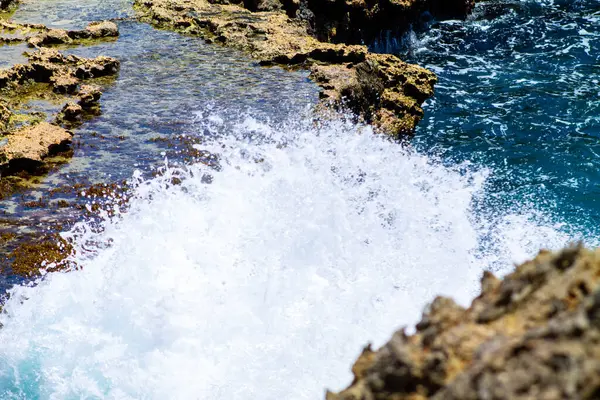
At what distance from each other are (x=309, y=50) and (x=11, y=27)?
7.41 meters

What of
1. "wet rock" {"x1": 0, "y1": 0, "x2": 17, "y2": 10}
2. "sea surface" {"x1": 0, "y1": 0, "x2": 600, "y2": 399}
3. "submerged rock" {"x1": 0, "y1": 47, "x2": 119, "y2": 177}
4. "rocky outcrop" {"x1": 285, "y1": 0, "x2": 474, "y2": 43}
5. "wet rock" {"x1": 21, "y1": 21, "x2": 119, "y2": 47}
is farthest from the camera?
"wet rock" {"x1": 0, "y1": 0, "x2": 17, "y2": 10}

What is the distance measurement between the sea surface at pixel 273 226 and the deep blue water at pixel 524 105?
5 centimetres

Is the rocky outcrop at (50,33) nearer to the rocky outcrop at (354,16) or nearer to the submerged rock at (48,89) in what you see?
the submerged rock at (48,89)

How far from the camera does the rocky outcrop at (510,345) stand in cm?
154

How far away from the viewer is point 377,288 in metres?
5.75

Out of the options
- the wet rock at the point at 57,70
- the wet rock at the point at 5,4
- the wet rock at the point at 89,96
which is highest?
the wet rock at the point at 5,4

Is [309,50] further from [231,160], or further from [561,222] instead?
[561,222]

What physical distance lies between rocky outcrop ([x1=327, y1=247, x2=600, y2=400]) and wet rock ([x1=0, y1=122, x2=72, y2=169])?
6.89 metres

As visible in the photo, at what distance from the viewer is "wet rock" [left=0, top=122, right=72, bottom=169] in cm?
771

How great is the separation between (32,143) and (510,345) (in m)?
7.98

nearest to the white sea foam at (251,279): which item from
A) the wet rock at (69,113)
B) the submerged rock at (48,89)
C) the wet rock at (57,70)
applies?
the submerged rock at (48,89)

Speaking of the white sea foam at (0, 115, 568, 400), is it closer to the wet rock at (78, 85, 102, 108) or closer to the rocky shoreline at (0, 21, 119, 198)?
the rocky shoreline at (0, 21, 119, 198)

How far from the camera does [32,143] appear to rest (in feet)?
26.5

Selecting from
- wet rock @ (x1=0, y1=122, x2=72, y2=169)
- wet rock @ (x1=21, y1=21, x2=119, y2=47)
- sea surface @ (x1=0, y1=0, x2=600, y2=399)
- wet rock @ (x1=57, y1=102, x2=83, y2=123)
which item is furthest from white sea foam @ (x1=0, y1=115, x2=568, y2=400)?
wet rock @ (x1=21, y1=21, x2=119, y2=47)
